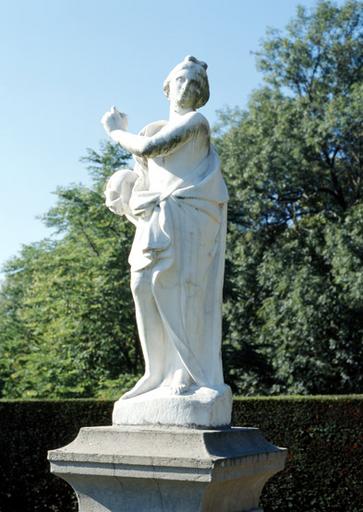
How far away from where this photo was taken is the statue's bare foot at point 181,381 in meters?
5.23

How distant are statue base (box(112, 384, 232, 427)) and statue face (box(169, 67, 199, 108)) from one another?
81.7 inches

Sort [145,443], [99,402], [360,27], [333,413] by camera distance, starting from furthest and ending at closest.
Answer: [360,27] < [99,402] < [333,413] < [145,443]

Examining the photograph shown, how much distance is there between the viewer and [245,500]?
17.5ft

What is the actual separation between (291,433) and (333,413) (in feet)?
2.29

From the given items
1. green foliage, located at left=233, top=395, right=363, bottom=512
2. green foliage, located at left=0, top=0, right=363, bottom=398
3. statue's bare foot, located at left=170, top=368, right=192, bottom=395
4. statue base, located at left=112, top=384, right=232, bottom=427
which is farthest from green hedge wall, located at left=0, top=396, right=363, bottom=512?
statue's bare foot, located at left=170, top=368, right=192, bottom=395

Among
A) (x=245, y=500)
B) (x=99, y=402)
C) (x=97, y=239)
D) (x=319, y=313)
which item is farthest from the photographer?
(x=97, y=239)

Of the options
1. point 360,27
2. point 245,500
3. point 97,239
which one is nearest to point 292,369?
point 97,239

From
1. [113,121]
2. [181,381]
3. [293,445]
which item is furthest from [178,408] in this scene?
[293,445]

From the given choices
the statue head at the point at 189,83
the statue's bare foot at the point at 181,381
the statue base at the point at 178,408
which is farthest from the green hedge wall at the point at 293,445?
the statue head at the point at 189,83

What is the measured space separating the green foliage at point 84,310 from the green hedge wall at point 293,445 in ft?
19.7

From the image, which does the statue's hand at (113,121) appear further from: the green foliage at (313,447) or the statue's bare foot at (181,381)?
the green foliage at (313,447)

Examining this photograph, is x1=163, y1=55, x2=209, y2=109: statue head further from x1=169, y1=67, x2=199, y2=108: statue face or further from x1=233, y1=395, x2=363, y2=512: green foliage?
x1=233, y1=395, x2=363, y2=512: green foliage

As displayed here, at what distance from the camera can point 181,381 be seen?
5285 mm

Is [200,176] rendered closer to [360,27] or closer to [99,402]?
[99,402]
